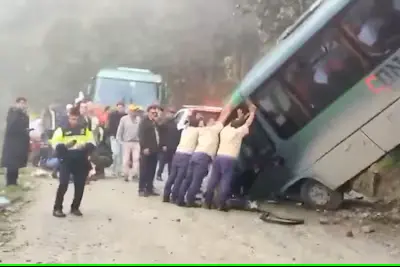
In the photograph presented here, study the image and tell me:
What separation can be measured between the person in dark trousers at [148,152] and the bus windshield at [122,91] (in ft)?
11.5

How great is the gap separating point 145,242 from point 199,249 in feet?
1.78

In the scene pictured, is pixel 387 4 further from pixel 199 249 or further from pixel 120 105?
pixel 120 105

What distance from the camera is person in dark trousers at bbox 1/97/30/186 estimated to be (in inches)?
335

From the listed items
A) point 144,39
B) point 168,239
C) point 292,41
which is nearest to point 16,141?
point 168,239

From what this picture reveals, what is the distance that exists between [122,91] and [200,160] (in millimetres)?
5069

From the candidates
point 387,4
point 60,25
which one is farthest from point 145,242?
point 60,25

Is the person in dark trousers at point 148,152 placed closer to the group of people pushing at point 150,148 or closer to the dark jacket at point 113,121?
the group of people pushing at point 150,148

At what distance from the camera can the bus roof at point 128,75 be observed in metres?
12.8

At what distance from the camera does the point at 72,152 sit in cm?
688

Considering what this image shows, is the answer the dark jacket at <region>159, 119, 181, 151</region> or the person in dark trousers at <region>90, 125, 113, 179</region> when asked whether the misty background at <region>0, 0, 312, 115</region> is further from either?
the dark jacket at <region>159, 119, 181, 151</region>

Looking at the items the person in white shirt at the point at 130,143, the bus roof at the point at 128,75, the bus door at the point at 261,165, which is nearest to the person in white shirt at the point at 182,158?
the bus door at the point at 261,165

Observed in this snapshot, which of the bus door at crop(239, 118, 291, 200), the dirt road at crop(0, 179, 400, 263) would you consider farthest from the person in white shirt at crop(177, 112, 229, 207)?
the bus door at crop(239, 118, 291, 200)

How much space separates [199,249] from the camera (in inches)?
233

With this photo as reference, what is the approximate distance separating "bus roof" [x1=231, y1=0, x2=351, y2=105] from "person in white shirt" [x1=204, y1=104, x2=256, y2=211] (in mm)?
685
